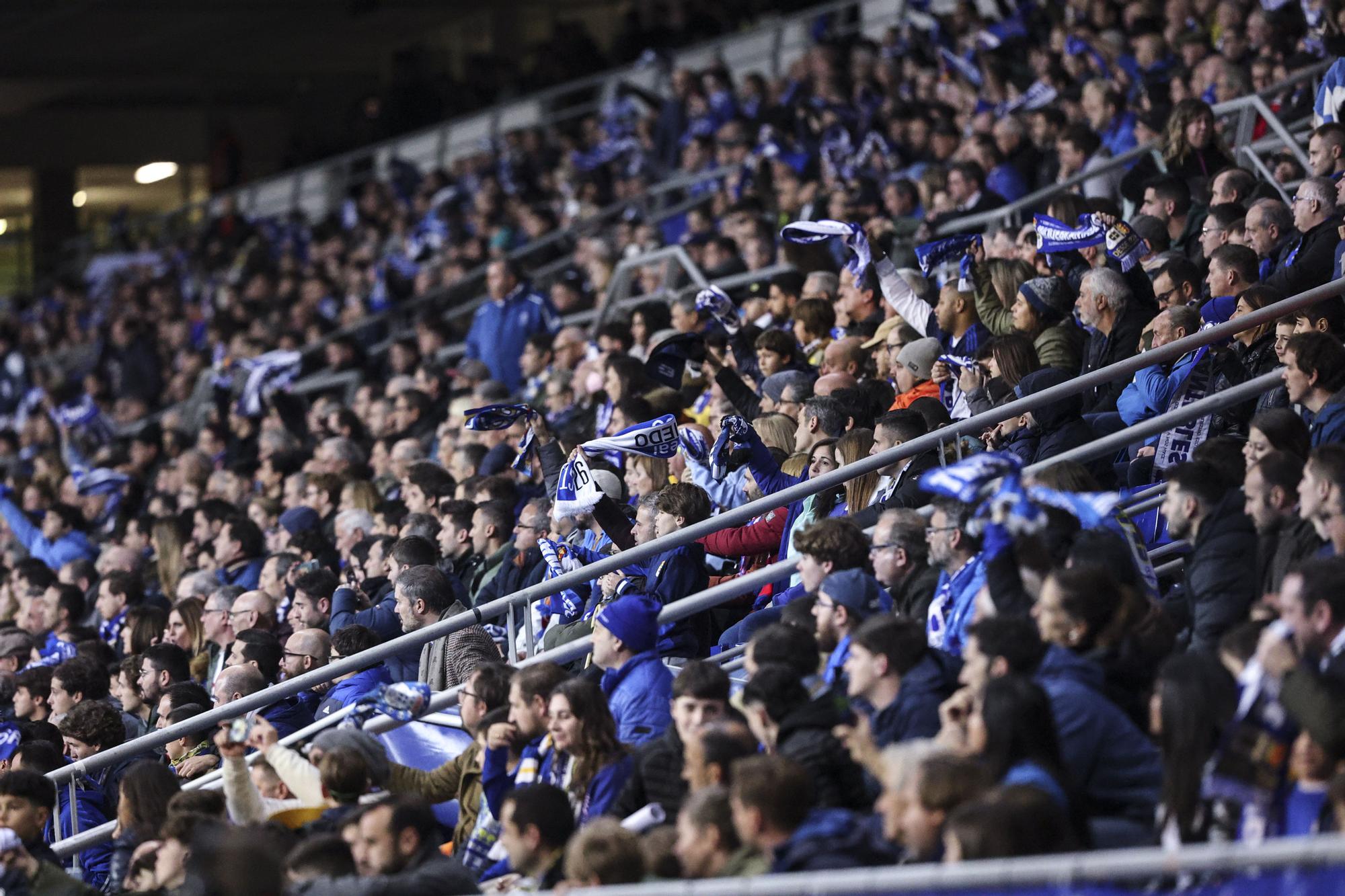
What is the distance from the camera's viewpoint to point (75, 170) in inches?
966

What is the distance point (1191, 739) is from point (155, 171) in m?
23.3

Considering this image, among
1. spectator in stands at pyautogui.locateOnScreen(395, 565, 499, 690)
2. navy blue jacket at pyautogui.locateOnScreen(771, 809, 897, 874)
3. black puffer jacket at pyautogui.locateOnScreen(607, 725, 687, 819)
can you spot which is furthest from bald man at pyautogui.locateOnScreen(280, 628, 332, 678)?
navy blue jacket at pyautogui.locateOnScreen(771, 809, 897, 874)

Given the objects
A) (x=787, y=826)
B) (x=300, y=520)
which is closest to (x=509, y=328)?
(x=300, y=520)

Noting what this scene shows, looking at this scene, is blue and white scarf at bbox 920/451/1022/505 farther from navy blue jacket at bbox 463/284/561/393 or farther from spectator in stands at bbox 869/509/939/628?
navy blue jacket at bbox 463/284/561/393

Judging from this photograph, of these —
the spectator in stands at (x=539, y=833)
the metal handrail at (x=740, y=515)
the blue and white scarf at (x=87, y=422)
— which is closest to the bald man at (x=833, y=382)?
the metal handrail at (x=740, y=515)

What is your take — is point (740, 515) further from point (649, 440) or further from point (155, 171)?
point (155, 171)

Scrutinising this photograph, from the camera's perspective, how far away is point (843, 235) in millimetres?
8336

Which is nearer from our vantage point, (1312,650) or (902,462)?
(1312,650)

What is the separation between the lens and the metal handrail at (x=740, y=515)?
19.9ft

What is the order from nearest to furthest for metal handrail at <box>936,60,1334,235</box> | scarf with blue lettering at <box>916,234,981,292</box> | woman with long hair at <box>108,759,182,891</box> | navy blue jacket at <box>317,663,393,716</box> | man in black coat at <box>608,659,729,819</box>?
1. man in black coat at <box>608,659,729,819</box>
2. woman with long hair at <box>108,759,182,891</box>
3. navy blue jacket at <box>317,663,393,716</box>
4. scarf with blue lettering at <box>916,234,981,292</box>
5. metal handrail at <box>936,60,1334,235</box>

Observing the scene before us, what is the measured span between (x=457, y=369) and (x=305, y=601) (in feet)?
13.5

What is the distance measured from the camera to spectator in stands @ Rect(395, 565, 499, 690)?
6.70 meters

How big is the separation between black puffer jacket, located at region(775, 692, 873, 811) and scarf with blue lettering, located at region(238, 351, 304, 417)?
865 cm

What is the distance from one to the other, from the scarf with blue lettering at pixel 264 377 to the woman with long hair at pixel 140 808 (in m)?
7.25
